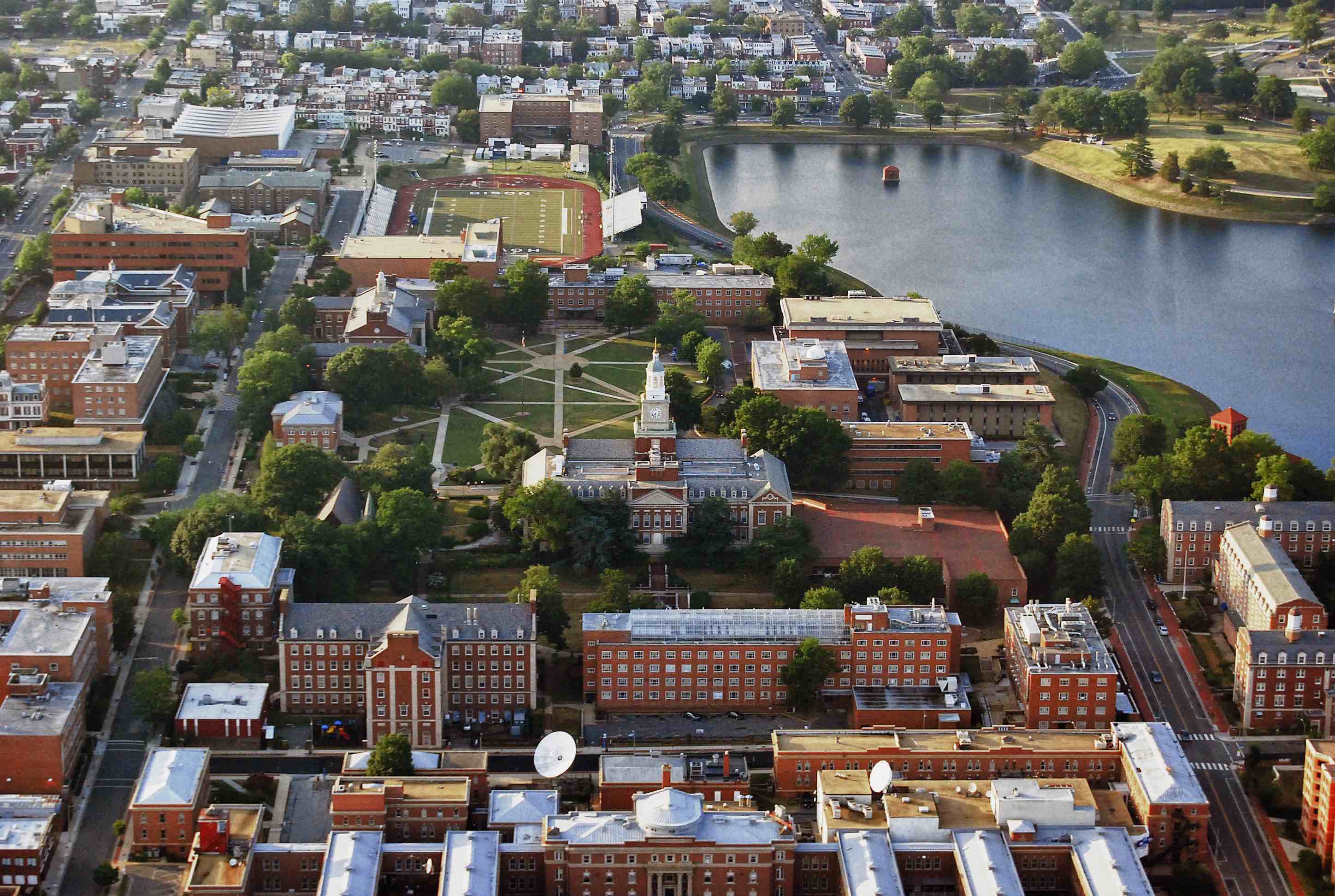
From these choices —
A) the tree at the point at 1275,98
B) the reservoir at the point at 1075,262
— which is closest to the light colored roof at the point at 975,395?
the reservoir at the point at 1075,262

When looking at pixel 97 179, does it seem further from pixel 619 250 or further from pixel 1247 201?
pixel 1247 201

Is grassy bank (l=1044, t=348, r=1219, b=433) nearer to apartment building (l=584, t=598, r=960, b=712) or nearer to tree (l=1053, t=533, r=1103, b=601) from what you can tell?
tree (l=1053, t=533, r=1103, b=601)

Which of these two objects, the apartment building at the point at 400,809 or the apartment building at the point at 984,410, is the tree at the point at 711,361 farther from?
the apartment building at the point at 400,809

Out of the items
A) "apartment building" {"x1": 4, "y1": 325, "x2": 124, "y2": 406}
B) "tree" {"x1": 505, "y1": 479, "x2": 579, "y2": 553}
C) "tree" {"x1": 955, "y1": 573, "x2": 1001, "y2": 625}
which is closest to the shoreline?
"apartment building" {"x1": 4, "y1": 325, "x2": 124, "y2": 406}

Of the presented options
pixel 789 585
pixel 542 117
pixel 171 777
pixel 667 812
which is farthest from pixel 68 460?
pixel 542 117

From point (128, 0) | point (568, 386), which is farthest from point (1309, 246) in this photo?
point (128, 0)
